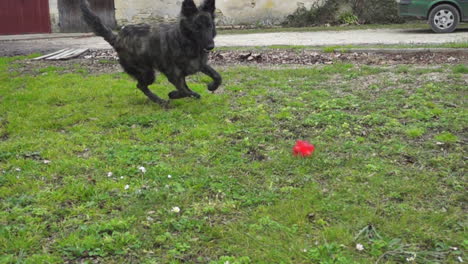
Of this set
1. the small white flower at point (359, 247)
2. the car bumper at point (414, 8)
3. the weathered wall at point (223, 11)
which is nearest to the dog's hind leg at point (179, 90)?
the small white flower at point (359, 247)

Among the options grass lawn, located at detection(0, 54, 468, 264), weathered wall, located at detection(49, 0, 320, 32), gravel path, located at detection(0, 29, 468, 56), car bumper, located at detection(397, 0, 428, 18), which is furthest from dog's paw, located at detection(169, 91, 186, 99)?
weathered wall, located at detection(49, 0, 320, 32)

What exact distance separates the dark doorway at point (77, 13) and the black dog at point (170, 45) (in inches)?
485

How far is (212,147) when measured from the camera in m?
5.21

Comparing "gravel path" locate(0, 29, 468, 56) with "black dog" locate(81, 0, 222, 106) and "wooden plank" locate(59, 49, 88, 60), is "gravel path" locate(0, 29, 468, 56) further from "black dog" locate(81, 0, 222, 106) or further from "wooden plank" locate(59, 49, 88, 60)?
"black dog" locate(81, 0, 222, 106)

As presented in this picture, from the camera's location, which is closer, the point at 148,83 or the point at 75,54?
the point at 148,83

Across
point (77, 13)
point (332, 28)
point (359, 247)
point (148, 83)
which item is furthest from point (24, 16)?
point (359, 247)

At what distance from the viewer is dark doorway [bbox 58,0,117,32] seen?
18.4 metres

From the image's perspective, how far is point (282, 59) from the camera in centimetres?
1028

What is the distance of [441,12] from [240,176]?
12058mm

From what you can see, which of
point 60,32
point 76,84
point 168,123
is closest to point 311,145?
point 168,123

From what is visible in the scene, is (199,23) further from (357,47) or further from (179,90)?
(357,47)

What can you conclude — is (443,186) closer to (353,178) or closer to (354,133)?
(353,178)

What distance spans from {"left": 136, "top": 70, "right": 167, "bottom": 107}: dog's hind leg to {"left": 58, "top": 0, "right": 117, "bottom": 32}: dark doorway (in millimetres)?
12289

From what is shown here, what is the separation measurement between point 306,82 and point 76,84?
13.6 feet
